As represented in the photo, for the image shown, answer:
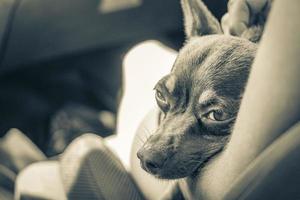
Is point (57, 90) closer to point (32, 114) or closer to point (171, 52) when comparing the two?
point (32, 114)

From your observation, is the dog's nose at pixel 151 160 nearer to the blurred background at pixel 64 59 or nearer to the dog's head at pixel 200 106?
the dog's head at pixel 200 106

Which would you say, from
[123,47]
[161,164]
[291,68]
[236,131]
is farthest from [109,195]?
[123,47]

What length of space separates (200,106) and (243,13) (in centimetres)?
14

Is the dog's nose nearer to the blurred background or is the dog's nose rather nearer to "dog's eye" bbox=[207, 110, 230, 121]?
"dog's eye" bbox=[207, 110, 230, 121]

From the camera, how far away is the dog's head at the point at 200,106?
0.73m

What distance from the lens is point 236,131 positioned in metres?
0.68

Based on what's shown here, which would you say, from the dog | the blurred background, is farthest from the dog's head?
the blurred background

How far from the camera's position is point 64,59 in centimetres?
177

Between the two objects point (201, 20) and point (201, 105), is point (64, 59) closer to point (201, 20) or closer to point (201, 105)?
point (201, 20)

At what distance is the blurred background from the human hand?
814 millimetres

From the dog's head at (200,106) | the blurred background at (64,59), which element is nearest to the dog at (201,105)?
the dog's head at (200,106)

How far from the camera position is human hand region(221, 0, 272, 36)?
75 cm

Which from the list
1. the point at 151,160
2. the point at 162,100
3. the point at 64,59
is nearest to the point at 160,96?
the point at 162,100

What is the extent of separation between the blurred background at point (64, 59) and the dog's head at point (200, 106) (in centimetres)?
84
